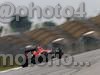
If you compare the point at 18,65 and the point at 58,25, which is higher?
the point at 58,25

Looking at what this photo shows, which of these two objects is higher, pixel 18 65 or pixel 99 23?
pixel 99 23

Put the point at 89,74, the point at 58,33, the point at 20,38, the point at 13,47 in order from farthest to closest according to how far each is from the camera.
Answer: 1. the point at 58,33
2. the point at 20,38
3. the point at 13,47
4. the point at 89,74

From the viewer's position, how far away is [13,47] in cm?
3095

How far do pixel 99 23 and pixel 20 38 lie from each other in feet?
32.0

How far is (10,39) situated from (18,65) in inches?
233

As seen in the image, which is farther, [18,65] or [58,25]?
[58,25]

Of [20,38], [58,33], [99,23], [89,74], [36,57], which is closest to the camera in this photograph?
[89,74]

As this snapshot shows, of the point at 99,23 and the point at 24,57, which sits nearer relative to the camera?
the point at 24,57

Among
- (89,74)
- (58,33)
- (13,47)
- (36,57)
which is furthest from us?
(58,33)

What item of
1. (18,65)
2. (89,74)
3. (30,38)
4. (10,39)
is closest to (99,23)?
(30,38)

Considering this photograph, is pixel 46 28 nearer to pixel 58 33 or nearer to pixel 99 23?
pixel 58 33

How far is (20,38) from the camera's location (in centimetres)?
3334

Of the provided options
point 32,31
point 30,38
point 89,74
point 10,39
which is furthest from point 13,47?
point 89,74

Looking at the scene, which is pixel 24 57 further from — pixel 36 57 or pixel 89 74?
pixel 89 74
